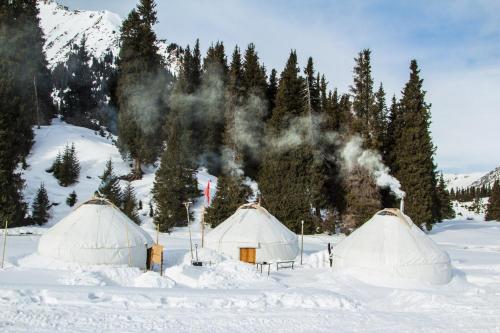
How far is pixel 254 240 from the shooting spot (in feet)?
67.3

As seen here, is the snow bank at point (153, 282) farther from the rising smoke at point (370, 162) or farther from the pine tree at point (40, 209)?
the rising smoke at point (370, 162)

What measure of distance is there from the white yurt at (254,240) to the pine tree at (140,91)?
17.5 meters

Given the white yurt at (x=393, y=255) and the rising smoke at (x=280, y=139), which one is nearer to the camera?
the white yurt at (x=393, y=255)

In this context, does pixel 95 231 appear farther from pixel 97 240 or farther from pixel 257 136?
pixel 257 136

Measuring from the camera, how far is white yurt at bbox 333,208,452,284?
16.4 metres

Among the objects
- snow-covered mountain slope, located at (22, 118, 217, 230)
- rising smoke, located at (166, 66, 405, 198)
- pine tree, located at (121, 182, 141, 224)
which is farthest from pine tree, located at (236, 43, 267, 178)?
pine tree, located at (121, 182, 141, 224)

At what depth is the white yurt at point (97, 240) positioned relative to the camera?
1650 cm

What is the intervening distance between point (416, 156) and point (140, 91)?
74.1 ft

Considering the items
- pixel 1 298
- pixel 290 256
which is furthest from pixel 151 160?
pixel 1 298

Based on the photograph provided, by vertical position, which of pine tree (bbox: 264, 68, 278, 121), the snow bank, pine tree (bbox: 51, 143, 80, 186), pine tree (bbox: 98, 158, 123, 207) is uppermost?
pine tree (bbox: 264, 68, 278, 121)

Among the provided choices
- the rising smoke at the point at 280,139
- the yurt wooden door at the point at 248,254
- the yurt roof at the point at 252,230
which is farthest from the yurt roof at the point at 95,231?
the rising smoke at the point at 280,139

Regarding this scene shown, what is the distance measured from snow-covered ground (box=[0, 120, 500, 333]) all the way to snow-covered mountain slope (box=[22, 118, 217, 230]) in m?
12.3

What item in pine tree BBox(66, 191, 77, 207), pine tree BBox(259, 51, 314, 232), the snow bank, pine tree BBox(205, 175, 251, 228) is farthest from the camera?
pine tree BBox(66, 191, 77, 207)

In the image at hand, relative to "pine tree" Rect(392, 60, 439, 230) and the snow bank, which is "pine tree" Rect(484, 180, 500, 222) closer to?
"pine tree" Rect(392, 60, 439, 230)
